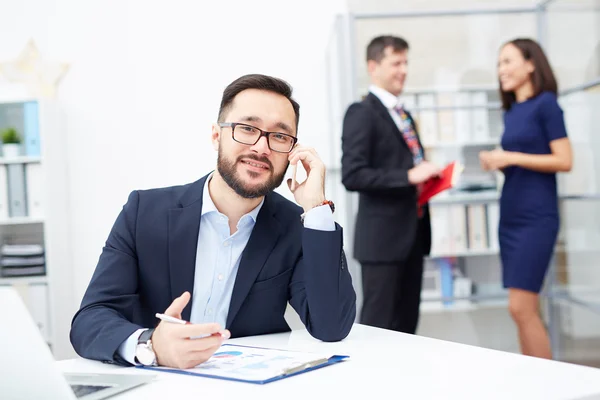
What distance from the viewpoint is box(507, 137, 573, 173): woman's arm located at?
2.92 metres

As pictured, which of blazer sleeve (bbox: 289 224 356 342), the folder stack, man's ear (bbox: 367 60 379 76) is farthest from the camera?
the folder stack

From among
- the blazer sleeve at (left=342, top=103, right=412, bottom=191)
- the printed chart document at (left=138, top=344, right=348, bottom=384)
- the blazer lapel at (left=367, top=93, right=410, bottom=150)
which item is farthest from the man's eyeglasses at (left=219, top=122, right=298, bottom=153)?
the blazer lapel at (left=367, top=93, right=410, bottom=150)

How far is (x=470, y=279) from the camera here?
3.97 m

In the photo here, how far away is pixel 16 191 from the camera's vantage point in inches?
154

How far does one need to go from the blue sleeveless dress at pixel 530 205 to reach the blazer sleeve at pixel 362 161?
0.52 m

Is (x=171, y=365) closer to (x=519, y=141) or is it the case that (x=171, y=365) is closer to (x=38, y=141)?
(x=519, y=141)

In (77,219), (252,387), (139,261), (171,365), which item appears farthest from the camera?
(77,219)

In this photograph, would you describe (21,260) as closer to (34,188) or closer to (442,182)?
(34,188)

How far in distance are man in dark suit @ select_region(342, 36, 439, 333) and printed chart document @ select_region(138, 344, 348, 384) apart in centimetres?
159

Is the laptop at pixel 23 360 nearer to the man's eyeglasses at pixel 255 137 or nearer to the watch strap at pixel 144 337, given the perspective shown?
the watch strap at pixel 144 337

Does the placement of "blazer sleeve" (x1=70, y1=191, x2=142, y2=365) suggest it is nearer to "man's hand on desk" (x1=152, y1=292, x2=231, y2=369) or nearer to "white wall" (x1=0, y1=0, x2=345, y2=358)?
"man's hand on desk" (x1=152, y1=292, x2=231, y2=369)

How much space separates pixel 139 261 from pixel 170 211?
0.14 metres

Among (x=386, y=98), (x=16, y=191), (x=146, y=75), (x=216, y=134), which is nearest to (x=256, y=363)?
(x=216, y=134)

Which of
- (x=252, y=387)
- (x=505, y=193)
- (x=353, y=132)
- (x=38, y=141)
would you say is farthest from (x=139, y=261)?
(x=38, y=141)
